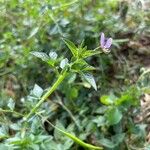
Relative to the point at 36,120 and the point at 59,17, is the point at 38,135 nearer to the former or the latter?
the point at 36,120

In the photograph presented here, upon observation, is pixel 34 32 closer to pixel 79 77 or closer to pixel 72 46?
pixel 79 77

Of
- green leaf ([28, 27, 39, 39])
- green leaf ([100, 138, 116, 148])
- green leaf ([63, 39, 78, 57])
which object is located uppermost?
green leaf ([63, 39, 78, 57])

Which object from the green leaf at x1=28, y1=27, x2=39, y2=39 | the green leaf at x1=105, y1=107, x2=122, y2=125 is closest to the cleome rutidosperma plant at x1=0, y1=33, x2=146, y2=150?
the green leaf at x1=105, y1=107, x2=122, y2=125

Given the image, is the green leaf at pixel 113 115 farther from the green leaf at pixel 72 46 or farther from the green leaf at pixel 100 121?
the green leaf at pixel 72 46

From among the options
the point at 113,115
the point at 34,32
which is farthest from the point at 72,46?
the point at 34,32

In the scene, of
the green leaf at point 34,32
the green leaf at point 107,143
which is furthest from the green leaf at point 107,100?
the green leaf at point 34,32

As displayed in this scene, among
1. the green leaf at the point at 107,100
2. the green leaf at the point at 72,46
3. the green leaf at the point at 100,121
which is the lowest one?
the green leaf at the point at 100,121

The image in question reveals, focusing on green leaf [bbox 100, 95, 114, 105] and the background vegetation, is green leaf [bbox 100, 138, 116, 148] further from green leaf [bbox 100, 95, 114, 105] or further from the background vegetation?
green leaf [bbox 100, 95, 114, 105]

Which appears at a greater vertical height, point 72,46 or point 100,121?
point 72,46
